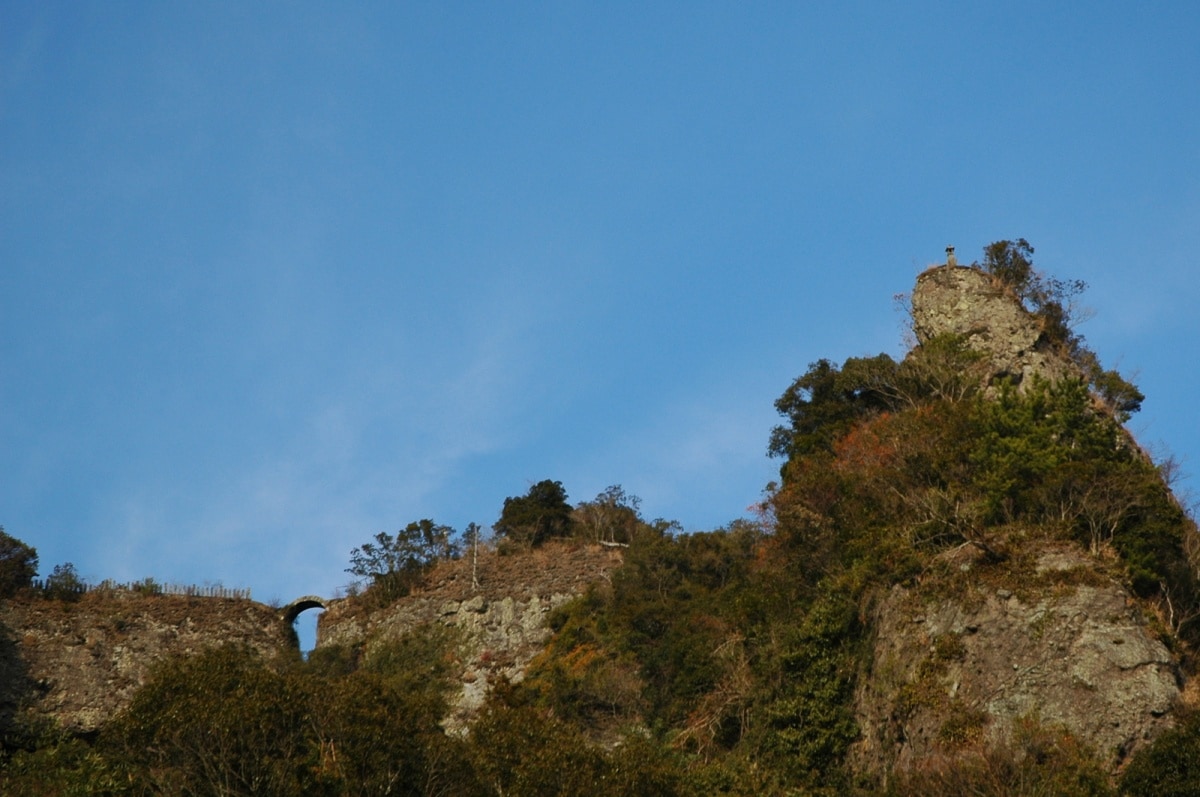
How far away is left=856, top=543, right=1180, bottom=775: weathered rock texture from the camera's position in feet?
102

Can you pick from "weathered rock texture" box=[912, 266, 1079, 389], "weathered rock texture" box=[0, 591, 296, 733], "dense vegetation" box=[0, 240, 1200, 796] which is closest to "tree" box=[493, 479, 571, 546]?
"dense vegetation" box=[0, 240, 1200, 796]

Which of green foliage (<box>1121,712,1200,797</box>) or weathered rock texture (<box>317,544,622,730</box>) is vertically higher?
weathered rock texture (<box>317,544,622,730</box>)

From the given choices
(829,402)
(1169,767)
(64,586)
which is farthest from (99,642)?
(1169,767)

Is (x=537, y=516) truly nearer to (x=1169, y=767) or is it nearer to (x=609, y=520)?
(x=609, y=520)

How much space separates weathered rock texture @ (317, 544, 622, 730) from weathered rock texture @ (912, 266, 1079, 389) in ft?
50.8

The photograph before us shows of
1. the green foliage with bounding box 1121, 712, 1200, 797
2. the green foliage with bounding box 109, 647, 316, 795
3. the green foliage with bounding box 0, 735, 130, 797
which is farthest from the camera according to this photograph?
the green foliage with bounding box 0, 735, 130, 797

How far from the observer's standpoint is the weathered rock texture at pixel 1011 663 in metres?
31.0

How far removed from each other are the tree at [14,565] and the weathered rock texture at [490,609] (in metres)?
11.3

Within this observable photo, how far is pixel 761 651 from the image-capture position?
39.1 metres

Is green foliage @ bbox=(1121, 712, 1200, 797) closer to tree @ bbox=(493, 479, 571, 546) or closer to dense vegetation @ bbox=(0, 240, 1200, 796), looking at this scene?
dense vegetation @ bbox=(0, 240, 1200, 796)

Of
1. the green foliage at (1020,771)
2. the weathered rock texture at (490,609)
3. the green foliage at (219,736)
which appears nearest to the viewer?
the green foliage at (219,736)

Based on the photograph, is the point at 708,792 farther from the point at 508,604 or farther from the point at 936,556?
the point at 508,604

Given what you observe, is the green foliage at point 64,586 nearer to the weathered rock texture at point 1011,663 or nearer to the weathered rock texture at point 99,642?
the weathered rock texture at point 99,642

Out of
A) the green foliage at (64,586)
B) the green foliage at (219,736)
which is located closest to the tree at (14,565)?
the green foliage at (64,586)
